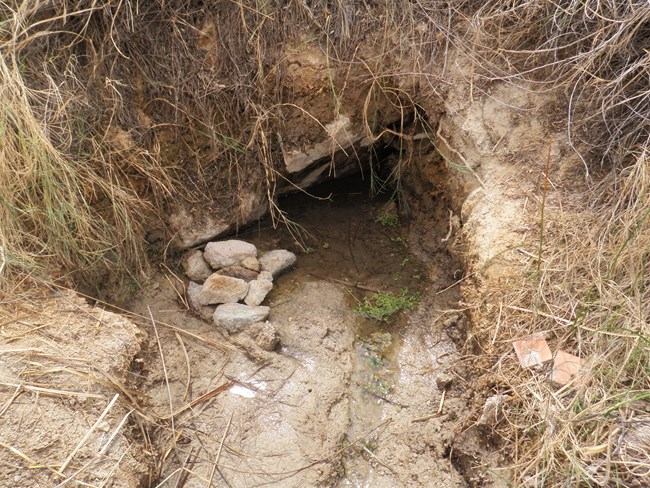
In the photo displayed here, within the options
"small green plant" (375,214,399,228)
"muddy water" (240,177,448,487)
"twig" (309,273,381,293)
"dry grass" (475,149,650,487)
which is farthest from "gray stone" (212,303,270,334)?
"dry grass" (475,149,650,487)

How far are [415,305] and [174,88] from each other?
1.55 m

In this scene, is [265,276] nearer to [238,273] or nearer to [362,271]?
[238,273]

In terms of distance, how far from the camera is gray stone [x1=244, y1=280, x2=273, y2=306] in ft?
9.10

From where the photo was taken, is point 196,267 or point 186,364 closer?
point 186,364

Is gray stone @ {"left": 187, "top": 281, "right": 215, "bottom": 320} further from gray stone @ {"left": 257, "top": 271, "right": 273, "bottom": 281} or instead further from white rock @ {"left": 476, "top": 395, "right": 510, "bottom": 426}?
white rock @ {"left": 476, "top": 395, "right": 510, "bottom": 426}

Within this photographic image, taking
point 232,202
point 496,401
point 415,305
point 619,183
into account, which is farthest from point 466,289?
point 232,202

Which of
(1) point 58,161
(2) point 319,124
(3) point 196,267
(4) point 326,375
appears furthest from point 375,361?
(1) point 58,161

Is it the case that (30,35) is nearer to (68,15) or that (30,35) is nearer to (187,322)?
(68,15)

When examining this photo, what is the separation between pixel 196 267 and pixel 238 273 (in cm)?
21

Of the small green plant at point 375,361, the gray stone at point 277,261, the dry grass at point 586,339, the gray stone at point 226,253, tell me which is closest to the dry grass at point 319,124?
the dry grass at point 586,339

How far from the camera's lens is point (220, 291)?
107 inches

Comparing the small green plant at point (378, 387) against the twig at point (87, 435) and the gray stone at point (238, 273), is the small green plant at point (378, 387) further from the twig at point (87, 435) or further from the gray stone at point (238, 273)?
the twig at point (87, 435)

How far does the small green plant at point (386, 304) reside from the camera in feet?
9.27

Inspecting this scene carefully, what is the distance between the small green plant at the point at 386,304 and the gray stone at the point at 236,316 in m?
0.49
